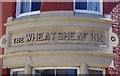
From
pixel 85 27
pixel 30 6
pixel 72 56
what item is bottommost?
pixel 72 56

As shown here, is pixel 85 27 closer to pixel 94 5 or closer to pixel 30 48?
pixel 94 5

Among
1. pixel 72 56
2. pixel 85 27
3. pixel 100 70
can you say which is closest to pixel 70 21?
pixel 85 27

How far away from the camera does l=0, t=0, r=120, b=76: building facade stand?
984 centimetres

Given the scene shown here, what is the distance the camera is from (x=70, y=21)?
10.1 meters

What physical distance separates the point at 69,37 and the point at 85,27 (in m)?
0.61

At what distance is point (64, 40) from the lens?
9.98 m

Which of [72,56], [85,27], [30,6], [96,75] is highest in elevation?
[30,6]

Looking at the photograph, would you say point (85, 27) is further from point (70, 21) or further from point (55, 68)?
point (55, 68)

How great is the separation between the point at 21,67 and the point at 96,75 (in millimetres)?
2434

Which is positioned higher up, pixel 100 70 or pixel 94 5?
pixel 94 5

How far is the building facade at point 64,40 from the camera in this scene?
9844 millimetres

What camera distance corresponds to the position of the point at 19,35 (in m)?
10.5

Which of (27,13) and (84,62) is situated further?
(27,13)

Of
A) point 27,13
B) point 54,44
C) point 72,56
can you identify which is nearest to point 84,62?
point 72,56
